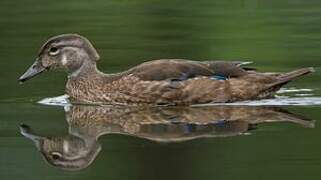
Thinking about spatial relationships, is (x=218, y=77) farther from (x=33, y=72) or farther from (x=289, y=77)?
(x=33, y=72)

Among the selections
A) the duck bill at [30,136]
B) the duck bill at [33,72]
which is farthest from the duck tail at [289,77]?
the duck bill at [30,136]

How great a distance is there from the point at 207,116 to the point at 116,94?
1369mm

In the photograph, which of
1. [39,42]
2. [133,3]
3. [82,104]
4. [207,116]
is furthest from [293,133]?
[133,3]

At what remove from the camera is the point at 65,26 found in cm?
1933

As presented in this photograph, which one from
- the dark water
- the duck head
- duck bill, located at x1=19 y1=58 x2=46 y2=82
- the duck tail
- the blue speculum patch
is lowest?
the dark water

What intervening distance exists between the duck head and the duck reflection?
2.34ft

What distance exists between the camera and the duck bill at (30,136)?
10844 mm

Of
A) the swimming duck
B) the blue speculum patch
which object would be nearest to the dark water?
the swimming duck

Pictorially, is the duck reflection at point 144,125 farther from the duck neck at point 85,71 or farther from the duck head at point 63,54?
the duck head at point 63,54

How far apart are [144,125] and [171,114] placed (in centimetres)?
74

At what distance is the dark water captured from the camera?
31.8 feet

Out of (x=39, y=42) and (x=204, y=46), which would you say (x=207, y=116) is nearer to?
(x=204, y=46)

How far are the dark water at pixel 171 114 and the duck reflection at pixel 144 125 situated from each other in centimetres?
1

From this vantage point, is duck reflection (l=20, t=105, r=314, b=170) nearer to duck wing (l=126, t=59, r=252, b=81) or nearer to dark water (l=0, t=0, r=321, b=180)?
dark water (l=0, t=0, r=321, b=180)
